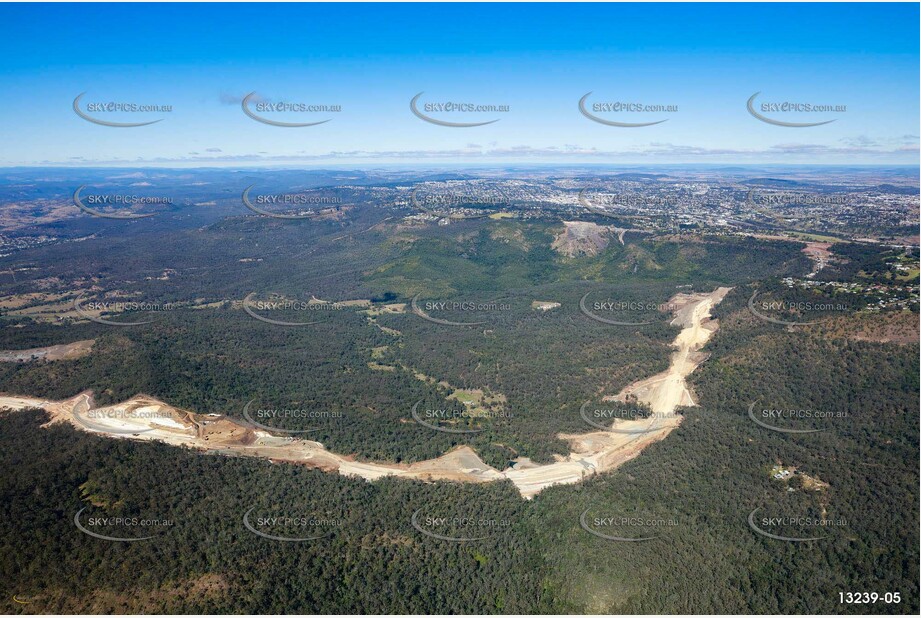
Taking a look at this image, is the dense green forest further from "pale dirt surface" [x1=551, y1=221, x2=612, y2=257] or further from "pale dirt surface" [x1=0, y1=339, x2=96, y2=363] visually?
"pale dirt surface" [x1=551, y1=221, x2=612, y2=257]

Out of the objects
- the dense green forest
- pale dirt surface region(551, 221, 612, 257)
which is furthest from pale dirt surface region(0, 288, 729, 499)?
pale dirt surface region(551, 221, 612, 257)

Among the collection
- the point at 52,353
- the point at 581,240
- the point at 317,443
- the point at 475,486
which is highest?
the point at 581,240

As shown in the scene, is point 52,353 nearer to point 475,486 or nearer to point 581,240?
point 475,486

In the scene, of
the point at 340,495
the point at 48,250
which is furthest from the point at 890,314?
the point at 48,250

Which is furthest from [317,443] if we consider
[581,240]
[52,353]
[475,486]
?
[581,240]

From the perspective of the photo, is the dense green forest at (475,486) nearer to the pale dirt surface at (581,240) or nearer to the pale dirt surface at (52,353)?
the pale dirt surface at (52,353)
